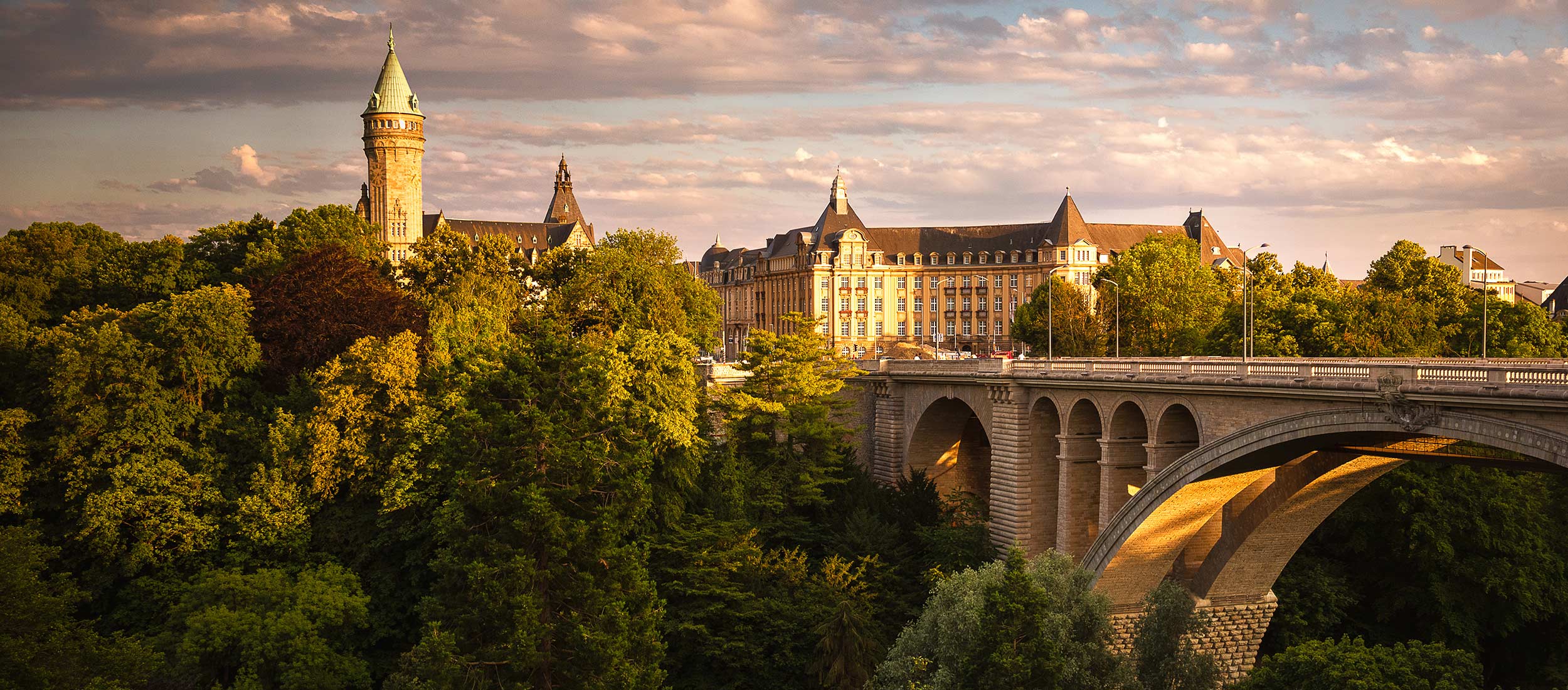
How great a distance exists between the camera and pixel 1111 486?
40.9 meters

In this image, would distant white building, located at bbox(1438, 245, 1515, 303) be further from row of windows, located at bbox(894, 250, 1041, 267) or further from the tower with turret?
the tower with turret

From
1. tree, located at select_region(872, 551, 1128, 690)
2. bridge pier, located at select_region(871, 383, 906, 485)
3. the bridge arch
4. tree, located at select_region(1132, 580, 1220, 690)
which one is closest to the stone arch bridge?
the bridge arch

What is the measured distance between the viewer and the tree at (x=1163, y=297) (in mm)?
78125

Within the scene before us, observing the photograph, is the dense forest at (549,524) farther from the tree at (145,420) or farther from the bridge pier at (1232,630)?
the bridge pier at (1232,630)

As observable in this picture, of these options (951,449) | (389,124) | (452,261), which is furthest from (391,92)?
(951,449)

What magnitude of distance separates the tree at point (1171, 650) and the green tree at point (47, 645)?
25.4 meters

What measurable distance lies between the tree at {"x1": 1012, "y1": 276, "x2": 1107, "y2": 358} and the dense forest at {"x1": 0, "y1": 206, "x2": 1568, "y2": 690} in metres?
17.8

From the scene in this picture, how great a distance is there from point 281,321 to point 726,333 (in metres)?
118

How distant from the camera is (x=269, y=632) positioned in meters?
40.7

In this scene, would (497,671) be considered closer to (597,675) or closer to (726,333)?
(597,675)

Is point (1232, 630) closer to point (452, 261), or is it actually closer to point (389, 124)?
point (452, 261)

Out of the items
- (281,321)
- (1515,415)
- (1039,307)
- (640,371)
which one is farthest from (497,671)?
(1039,307)

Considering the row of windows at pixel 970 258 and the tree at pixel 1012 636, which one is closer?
the tree at pixel 1012 636

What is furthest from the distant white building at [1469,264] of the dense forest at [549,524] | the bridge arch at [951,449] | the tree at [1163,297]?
the bridge arch at [951,449]
